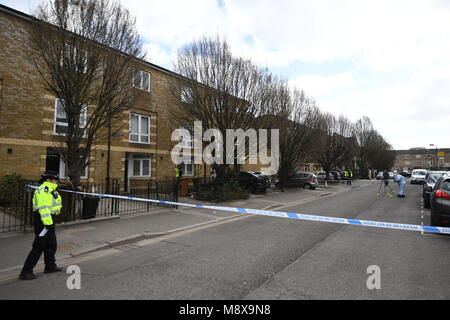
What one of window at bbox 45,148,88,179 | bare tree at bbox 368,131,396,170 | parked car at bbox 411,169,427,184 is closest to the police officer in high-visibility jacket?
window at bbox 45,148,88,179

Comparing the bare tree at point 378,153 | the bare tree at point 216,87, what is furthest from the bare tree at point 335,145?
the bare tree at point 216,87

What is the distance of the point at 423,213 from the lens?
9648mm

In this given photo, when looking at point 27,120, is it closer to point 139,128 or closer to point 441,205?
point 139,128

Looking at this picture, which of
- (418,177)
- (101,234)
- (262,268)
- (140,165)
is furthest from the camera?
(418,177)

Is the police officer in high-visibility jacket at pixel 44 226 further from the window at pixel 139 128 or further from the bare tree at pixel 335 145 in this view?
the bare tree at pixel 335 145

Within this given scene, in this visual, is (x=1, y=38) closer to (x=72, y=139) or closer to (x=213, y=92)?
(x=72, y=139)

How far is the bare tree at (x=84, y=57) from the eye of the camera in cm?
766

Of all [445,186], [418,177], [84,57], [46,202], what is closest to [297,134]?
[445,186]

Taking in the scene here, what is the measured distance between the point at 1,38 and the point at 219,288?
15.1m

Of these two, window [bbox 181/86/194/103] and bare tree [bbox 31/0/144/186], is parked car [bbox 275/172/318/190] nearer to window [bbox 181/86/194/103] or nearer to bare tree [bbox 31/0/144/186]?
window [bbox 181/86/194/103]

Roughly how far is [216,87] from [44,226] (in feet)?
35.2

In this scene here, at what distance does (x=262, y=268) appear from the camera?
425 cm

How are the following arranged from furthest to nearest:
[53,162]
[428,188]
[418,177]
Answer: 1. [418,177]
2. [53,162]
3. [428,188]

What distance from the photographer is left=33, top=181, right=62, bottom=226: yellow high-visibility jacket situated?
4082 mm
